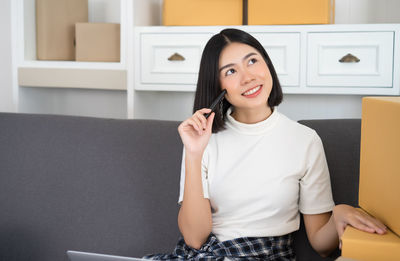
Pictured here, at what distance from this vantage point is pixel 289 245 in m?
1.21

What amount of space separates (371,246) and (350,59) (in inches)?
42.9

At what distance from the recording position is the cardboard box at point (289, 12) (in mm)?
1744

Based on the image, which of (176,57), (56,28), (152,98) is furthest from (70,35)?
(176,57)

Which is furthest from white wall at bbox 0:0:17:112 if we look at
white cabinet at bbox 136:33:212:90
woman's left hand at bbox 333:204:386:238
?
woman's left hand at bbox 333:204:386:238

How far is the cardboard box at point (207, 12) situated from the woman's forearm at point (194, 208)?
0.86 meters

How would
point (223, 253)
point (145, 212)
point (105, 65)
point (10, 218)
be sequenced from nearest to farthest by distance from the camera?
1. point (223, 253)
2. point (145, 212)
3. point (10, 218)
4. point (105, 65)

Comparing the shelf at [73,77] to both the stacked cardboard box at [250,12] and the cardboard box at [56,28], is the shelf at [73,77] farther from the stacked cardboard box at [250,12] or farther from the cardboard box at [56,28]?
the stacked cardboard box at [250,12]

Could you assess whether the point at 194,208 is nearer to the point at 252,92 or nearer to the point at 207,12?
the point at 252,92

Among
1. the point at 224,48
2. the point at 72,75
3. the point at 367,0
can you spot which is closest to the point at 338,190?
the point at 224,48

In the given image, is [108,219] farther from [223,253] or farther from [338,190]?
[338,190]

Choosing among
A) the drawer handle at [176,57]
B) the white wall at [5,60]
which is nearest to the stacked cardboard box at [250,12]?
the drawer handle at [176,57]

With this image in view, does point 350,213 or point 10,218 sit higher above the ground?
point 350,213

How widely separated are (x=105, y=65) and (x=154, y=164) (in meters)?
0.76

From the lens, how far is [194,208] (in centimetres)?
116
